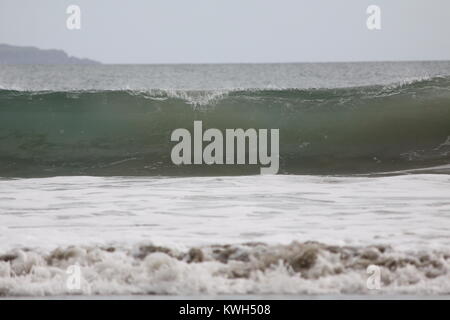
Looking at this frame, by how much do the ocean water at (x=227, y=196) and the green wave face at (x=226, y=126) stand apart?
0.8 inches

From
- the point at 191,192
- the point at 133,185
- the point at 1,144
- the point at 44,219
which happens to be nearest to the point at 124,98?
the point at 1,144

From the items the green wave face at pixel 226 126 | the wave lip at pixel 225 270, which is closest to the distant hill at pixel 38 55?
the green wave face at pixel 226 126

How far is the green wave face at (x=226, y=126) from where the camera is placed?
247 inches

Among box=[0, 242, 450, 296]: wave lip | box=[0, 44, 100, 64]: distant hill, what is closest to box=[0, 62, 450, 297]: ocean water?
box=[0, 242, 450, 296]: wave lip

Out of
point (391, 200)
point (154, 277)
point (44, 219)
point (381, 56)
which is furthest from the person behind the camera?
point (381, 56)

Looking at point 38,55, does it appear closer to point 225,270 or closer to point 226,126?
point 226,126

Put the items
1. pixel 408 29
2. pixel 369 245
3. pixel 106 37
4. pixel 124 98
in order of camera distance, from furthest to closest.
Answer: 1. pixel 124 98
2. pixel 106 37
3. pixel 408 29
4. pixel 369 245

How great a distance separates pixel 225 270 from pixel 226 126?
14.4 feet

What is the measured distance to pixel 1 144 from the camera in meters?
6.93

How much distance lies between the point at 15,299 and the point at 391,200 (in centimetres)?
260

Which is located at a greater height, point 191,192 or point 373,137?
point 373,137

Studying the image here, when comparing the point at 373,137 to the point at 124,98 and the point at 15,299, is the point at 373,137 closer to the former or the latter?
the point at 124,98

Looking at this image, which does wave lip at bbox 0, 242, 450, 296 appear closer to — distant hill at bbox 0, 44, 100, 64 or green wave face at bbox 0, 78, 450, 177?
green wave face at bbox 0, 78, 450, 177
